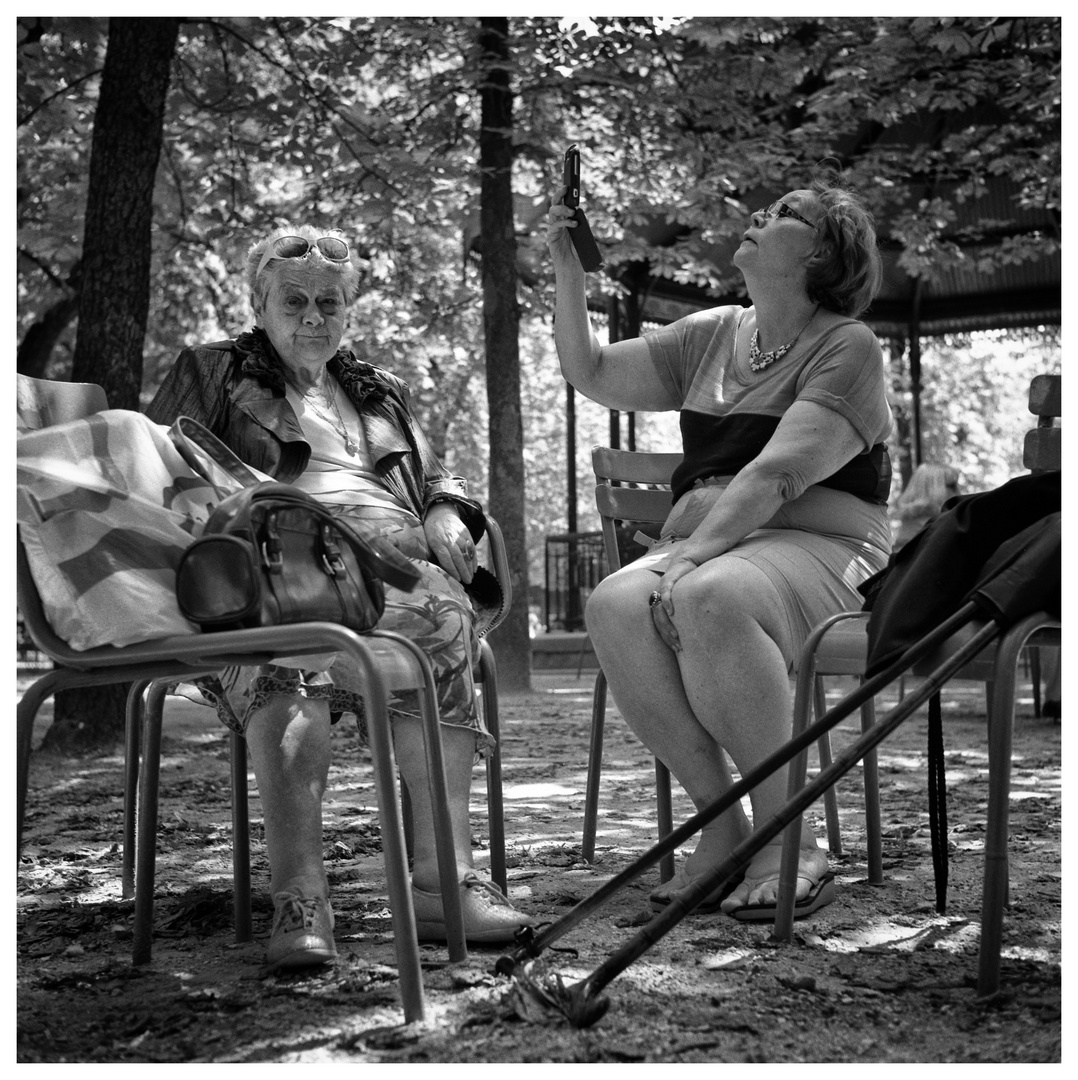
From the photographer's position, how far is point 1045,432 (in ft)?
9.36

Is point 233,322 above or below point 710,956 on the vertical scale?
above

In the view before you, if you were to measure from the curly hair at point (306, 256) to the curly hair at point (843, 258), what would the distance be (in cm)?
109

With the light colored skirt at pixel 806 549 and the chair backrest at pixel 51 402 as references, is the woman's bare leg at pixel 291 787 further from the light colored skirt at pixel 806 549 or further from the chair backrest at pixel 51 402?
the light colored skirt at pixel 806 549

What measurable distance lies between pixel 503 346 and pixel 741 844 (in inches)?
298

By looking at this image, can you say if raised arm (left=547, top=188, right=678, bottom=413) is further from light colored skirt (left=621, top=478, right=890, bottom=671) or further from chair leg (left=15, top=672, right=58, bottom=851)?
chair leg (left=15, top=672, right=58, bottom=851)

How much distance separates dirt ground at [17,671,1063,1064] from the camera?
200 cm

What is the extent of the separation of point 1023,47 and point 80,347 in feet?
24.5

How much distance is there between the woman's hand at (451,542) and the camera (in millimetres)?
3008

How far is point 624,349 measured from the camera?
3.62 m

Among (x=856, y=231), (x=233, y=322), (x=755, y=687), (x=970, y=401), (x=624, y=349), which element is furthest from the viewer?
(x=970, y=401)

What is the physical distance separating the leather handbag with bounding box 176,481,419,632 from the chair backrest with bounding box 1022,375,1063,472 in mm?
1329
